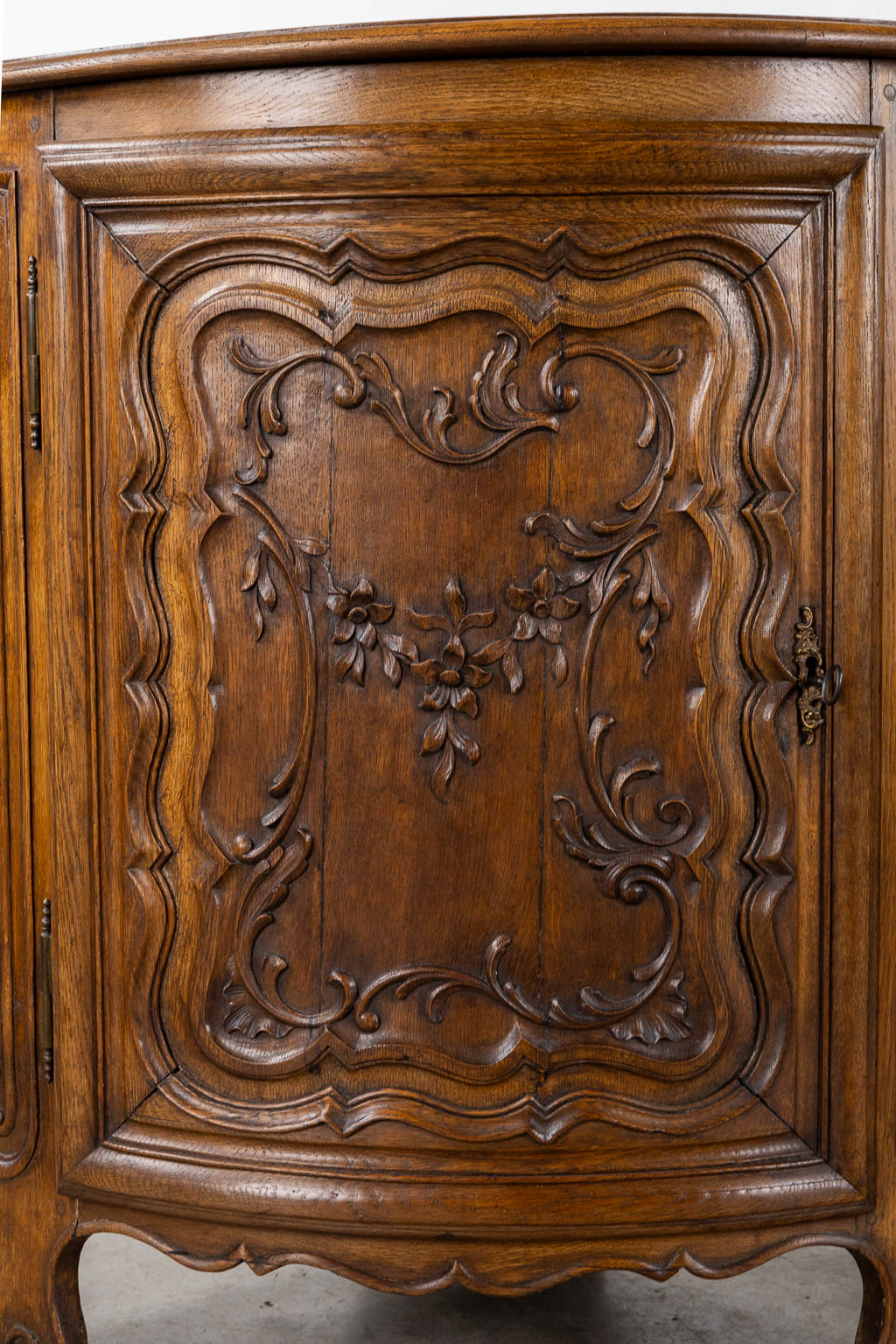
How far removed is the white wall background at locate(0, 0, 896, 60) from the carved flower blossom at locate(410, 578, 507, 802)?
1.36 m

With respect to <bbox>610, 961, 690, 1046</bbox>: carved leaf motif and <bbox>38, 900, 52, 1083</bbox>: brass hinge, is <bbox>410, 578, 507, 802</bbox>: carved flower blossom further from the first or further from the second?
<bbox>38, 900, 52, 1083</bbox>: brass hinge

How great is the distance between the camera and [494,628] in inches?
49.5

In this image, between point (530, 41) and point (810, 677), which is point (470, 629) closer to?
point (810, 677)

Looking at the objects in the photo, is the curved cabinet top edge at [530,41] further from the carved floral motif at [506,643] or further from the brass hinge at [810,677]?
the brass hinge at [810,677]

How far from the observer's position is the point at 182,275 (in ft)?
4.14

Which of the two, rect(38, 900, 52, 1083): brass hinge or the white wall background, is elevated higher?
the white wall background

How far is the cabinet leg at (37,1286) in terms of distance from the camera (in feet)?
4.47

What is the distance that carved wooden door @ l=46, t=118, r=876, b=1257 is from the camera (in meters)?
1.23

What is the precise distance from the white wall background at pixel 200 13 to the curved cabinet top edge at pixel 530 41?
995mm

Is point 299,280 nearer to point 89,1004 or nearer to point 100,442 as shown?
point 100,442

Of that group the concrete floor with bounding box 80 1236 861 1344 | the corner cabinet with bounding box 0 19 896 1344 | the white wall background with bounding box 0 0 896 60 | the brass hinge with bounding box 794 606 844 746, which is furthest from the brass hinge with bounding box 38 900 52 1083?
the white wall background with bounding box 0 0 896 60

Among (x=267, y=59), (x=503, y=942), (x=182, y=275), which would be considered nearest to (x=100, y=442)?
(x=182, y=275)

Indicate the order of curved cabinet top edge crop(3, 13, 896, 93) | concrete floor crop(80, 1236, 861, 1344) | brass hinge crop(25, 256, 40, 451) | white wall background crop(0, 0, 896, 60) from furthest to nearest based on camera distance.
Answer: white wall background crop(0, 0, 896, 60) < concrete floor crop(80, 1236, 861, 1344) < brass hinge crop(25, 256, 40, 451) < curved cabinet top edge crop(3, 13, 896, 93)

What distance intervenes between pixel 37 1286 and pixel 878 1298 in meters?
0.94
